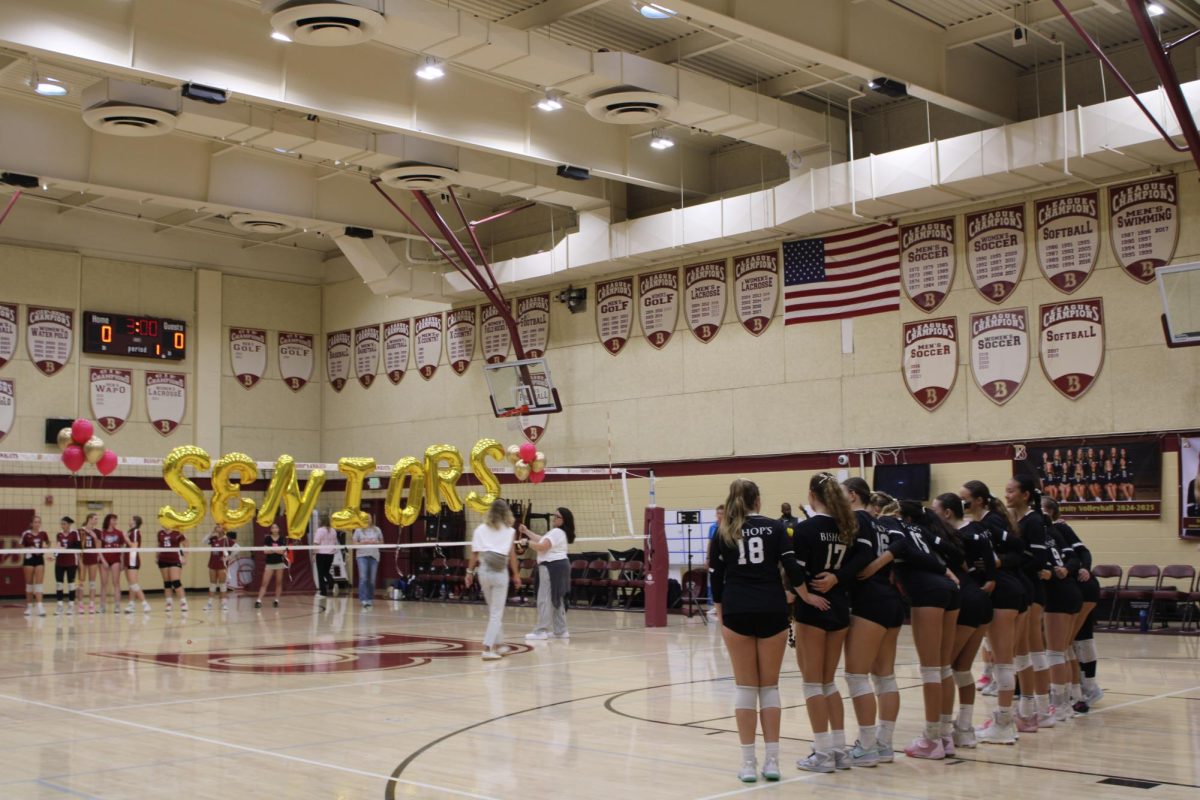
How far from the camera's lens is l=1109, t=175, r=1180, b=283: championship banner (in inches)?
666

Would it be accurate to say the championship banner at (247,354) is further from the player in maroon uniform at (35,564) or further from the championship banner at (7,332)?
the player in maroon uniform at (35,564)

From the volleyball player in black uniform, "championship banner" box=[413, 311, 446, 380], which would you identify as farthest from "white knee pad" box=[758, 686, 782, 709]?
"championship banner" box=[413, 311, 446, 380]

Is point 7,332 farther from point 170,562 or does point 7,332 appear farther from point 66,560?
point 170,562

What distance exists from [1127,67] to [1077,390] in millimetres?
4923

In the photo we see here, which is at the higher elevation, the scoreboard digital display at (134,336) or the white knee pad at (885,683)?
the scoreboard digital display at (134,336)

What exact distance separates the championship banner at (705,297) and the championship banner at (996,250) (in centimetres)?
486

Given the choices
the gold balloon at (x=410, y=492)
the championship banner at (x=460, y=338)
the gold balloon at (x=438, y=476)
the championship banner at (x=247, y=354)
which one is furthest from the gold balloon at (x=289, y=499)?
the championship banner at (x=247, y=354)

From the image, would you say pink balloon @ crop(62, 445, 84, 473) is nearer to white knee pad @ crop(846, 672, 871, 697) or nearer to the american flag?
white knee pad @ crop(846, 672, 871, 697)

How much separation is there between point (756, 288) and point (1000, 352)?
480cm

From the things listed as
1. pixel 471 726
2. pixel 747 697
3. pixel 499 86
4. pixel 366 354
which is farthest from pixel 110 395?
pixel 747 697

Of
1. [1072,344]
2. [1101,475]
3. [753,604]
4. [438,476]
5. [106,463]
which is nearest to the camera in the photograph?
[753,604]

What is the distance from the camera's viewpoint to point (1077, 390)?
1777 centimetres

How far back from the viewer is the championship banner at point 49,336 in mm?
25859

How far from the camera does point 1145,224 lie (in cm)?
1717
